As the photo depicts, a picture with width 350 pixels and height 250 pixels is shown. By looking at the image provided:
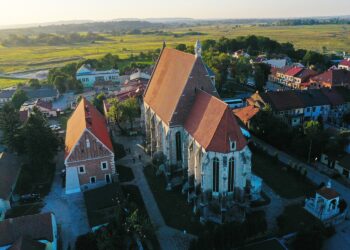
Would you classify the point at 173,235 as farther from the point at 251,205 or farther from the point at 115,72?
the point at 115,72

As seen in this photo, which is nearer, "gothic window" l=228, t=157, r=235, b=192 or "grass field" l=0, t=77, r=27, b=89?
"gothic window" l=228, t=157, r=235, b=192

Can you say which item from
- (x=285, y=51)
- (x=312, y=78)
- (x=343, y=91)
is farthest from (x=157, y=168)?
(x=285, y=51)

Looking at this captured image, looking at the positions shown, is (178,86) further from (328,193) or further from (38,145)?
(328,193)

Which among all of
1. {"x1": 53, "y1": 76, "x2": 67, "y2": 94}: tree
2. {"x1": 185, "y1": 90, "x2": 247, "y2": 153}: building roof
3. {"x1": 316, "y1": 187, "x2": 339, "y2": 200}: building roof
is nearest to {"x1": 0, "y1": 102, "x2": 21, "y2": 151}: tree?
{"x1": 185, "y1": 90, "x2": 247, "y2": 153}: building roof

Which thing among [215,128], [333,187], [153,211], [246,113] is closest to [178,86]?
[215,128]

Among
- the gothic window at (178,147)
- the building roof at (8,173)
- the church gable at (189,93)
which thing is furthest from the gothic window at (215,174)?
the building roof at (8,173)

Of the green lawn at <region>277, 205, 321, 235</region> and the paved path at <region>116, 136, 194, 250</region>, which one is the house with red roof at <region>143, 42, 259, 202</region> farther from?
the green lawn at <region>277, 205, 321, 235</region>
